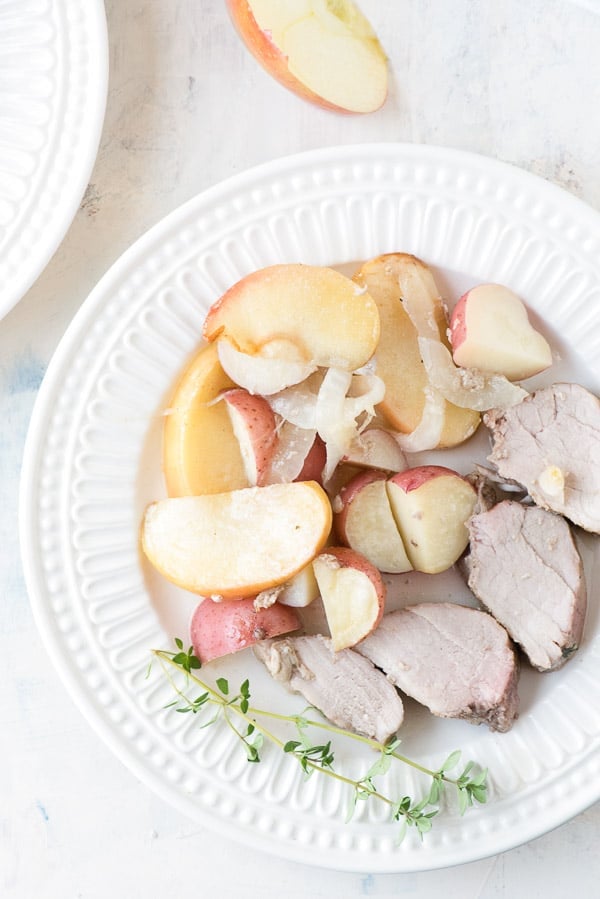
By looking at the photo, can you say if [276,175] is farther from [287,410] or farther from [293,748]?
[293,748]

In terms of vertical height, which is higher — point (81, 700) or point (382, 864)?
point (382, 864)

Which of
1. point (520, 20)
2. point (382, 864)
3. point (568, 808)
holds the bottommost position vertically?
point (382, 864)

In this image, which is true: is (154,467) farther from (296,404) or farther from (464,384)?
(464,384)

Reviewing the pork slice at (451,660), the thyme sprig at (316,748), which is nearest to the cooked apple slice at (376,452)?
the pork slice at (451,660)

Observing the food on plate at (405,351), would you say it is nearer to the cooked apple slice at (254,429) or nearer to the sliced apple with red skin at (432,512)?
the sliced apple with red skin at (432,512)

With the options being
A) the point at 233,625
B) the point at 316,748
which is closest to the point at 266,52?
the point at 233,625

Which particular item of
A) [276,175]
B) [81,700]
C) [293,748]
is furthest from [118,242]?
[293,748]

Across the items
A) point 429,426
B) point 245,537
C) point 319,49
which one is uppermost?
point 319,49
